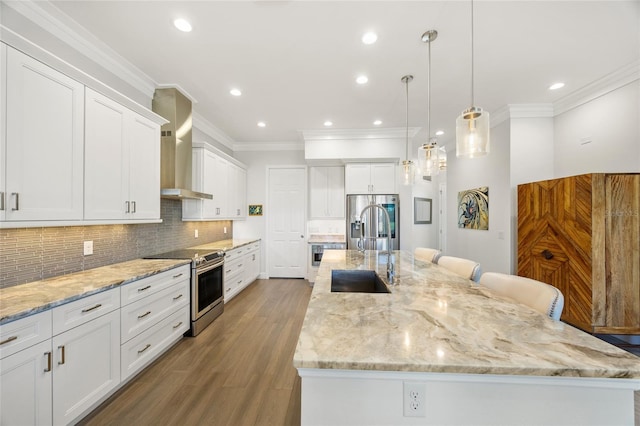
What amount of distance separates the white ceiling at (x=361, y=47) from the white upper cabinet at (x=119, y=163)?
0.68 meters

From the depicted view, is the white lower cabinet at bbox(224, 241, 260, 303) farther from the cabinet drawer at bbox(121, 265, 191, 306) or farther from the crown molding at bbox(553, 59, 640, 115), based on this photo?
the crown molding at bbox(553, 59, 640, 115)

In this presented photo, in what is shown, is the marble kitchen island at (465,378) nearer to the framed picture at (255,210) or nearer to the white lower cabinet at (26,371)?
the white lower cabinet at (26,371)

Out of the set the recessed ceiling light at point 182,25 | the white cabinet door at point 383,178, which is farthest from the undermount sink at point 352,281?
the white cabinet door at point 383,178

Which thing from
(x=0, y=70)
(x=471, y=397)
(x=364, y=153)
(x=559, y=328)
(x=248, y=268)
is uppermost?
(x=364, y=153)

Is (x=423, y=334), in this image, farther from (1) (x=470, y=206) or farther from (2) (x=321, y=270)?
(1) (x=470, y=206)

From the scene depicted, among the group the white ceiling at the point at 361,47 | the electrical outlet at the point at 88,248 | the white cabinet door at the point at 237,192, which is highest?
the white ceiling at the point at 361,47

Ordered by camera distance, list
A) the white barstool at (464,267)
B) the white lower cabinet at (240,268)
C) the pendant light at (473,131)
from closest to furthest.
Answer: the pendant light at (473,131)
the white barstool at (464,267)
the white lower cabinet at (240,268)

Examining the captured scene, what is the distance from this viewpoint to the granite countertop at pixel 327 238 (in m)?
4.82

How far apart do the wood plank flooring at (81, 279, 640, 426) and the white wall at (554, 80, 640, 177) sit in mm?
2389

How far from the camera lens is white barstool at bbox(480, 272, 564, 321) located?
4.11 feet

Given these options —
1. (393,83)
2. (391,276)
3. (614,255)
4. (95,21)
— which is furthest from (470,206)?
(95,21)

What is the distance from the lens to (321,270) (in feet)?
6.75

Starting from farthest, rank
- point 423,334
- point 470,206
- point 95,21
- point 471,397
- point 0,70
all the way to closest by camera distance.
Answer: point 470,206 < point 95,21 < point 0,70 < point 423,334 < point 471,397

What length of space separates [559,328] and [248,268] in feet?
13.9
